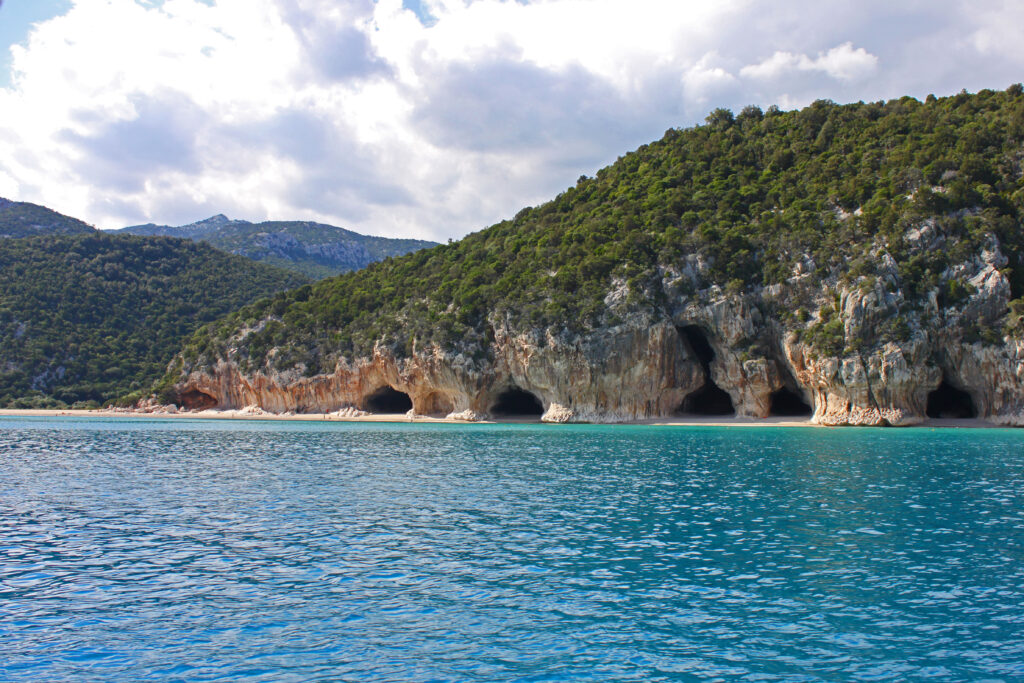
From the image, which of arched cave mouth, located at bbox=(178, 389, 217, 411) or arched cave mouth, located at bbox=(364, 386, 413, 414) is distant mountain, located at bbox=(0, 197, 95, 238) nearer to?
arched cave mouth, located at bbox=(178, 389, 217, 411)

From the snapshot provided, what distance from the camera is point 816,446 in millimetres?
31188

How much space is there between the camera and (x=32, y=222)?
129 metres

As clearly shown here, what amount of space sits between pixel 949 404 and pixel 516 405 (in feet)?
119

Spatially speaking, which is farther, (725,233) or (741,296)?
(725,233)

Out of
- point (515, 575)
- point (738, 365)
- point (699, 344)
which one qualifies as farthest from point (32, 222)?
point (515, 575)

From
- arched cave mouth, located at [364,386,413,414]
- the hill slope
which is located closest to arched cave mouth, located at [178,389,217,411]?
the hill slope

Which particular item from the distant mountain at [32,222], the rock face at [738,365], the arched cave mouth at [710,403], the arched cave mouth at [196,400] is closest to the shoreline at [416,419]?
the rock face at [738,365]

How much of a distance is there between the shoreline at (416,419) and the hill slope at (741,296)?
1485 millimetres

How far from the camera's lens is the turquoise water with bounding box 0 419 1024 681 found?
762 centimetres

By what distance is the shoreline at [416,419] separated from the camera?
4575 centimetres

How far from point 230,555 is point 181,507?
544 centimetres

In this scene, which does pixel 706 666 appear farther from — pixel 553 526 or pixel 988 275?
pixel 988 275

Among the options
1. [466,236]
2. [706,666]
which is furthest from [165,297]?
[706,666]

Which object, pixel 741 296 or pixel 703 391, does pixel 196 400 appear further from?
pixel 741 296
